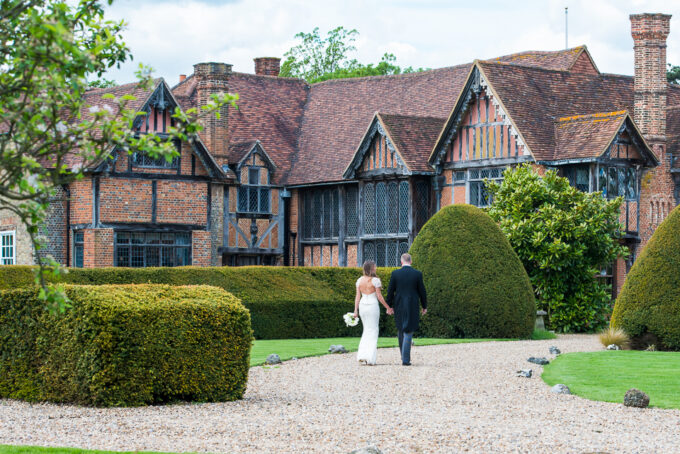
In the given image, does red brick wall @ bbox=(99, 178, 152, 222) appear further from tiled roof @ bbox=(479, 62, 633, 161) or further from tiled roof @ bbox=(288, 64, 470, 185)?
tiled roof @ bbox=(479, 62, 633, 161)

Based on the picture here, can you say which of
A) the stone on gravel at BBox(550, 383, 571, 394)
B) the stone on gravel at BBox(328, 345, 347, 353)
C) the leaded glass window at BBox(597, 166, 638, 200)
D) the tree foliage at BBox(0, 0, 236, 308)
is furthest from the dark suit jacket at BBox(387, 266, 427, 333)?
the leaded glass window at BBox(597, 166, 638, 200)

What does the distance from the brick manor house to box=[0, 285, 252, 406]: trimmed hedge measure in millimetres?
16178

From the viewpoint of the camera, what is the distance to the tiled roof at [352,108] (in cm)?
3547

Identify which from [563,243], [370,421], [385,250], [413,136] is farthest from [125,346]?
[385,250]

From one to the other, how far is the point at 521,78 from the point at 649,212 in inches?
226

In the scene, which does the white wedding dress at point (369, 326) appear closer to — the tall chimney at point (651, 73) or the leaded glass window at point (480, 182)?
the leaded glass window at point (480, 182)

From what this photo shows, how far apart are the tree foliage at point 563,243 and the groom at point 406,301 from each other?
9.58 meters

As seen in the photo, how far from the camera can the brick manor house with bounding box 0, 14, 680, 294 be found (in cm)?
3019

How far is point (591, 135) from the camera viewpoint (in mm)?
29406

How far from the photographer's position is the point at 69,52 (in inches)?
261

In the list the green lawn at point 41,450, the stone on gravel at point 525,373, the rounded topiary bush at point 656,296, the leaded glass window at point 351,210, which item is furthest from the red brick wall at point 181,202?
the green lawn at point 41,450

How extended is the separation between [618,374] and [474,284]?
7.58 m

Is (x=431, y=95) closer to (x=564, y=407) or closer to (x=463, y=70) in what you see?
(x=463, y=70)

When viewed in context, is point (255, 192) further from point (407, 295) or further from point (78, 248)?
point (407, 295)
